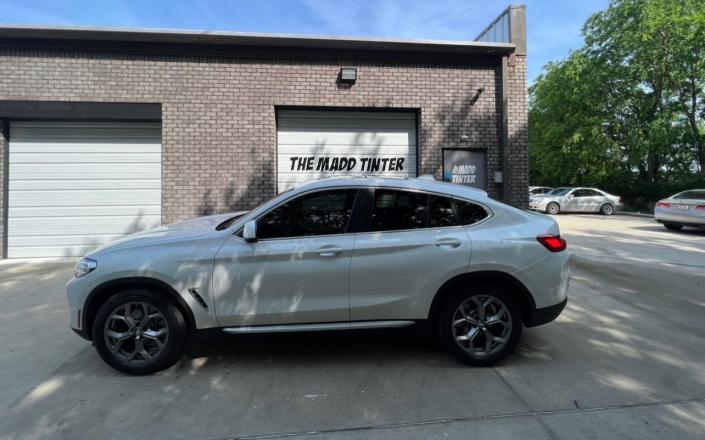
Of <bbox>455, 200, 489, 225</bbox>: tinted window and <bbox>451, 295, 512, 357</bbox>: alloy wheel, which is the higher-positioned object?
<bbox>455, 200, 489, 225</bbox>: tinted window

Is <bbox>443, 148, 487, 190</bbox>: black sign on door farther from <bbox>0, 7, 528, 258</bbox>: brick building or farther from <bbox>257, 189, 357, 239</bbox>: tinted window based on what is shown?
<bbox>257, 189, 357, 239</bbox>: tinted window

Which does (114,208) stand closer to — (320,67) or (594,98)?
(320,67)

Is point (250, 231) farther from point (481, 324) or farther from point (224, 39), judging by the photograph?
point (224, 39)

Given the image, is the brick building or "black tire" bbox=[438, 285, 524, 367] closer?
"black tire" bbox=[438, 285, 524, 367]

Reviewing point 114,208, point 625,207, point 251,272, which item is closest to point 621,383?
point 251,272

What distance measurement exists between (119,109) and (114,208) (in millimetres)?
2034

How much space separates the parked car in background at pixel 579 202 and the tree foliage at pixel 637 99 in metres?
4.04

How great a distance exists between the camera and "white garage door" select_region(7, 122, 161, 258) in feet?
29.9

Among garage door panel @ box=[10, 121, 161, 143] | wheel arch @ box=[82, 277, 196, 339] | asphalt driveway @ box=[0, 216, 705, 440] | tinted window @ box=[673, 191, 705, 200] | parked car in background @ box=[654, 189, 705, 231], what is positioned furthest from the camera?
tinted window @ box=[673, 191, 705, 200]

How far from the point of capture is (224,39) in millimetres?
8875

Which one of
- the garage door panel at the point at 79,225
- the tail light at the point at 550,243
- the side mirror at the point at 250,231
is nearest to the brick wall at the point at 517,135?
the tail light at the point at 550,243

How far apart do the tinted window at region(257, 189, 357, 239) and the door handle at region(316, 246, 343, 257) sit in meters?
0.17

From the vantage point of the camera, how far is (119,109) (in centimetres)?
895

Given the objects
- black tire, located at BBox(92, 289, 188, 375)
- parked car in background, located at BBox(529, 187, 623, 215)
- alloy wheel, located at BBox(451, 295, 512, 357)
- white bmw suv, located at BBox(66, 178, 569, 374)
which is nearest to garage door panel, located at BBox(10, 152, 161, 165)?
white bmw suv, located at BBox(66, 178, 569, 374)
